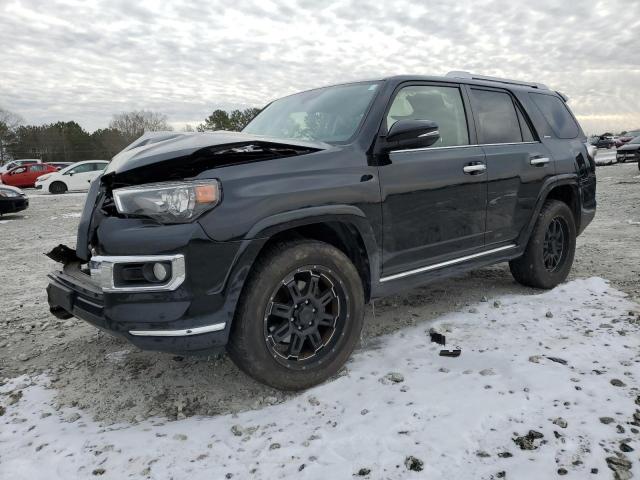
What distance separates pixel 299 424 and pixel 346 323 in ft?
2.17

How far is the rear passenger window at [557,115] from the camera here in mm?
4574

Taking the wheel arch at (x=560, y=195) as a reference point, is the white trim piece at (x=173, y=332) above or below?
below

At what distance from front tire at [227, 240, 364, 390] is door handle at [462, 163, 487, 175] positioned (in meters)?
1.33

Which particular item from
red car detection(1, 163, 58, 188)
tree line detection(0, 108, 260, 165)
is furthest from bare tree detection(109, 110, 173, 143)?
red car detection(1, 163, 58, 188)

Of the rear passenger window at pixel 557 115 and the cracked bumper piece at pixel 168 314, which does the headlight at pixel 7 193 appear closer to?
the cracked bumper piece at pixel 168 314

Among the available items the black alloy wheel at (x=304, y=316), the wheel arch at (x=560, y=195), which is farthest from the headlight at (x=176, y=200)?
the wheel arch at (x=560, y=195)

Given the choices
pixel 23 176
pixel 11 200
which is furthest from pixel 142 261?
pixel 23 176

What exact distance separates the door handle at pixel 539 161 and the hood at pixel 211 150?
2.23m

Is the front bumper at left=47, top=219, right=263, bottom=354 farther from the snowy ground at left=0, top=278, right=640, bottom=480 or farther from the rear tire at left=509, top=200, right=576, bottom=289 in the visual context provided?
the rear tire at left=509, top=200, right=576, bottom=289

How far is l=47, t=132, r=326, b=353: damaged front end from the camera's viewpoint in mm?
2281

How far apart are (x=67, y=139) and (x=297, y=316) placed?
79712mm

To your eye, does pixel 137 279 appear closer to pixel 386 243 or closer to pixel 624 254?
pixel 386 243

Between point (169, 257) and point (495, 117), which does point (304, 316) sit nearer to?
point (169, 257)

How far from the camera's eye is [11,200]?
12.2 meters
